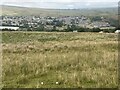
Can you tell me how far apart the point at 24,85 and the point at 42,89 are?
88cm

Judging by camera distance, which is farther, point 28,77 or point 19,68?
point 19,68

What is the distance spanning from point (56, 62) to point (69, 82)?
2.98m

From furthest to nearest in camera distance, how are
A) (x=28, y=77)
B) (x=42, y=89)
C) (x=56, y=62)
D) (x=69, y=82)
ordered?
(x=56, y=62)
(x=28, y=77)
(x=69, y=82)
(x=42, y=89)

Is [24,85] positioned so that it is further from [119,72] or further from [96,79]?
[119,72]

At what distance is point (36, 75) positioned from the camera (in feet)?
30.4

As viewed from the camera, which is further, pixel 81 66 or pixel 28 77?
pixel 81 66

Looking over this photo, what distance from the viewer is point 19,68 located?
9984mm

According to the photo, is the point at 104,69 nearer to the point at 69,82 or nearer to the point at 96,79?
the point at 96,79

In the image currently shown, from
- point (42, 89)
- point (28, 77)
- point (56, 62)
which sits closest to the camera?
point (42, 89)

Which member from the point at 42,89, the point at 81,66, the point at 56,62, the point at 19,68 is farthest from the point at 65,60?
the point at 42,89

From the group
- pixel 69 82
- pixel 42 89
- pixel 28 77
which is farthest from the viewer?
pixel 28 77

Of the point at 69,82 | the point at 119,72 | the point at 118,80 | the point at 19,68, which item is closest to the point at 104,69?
the point at 119,72

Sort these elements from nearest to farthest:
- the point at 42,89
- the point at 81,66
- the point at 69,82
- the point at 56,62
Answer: the point at 42,89 < the point at 69,82 < the point at 81,66 < the point at 56,62

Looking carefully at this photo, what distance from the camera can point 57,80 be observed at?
856cm
